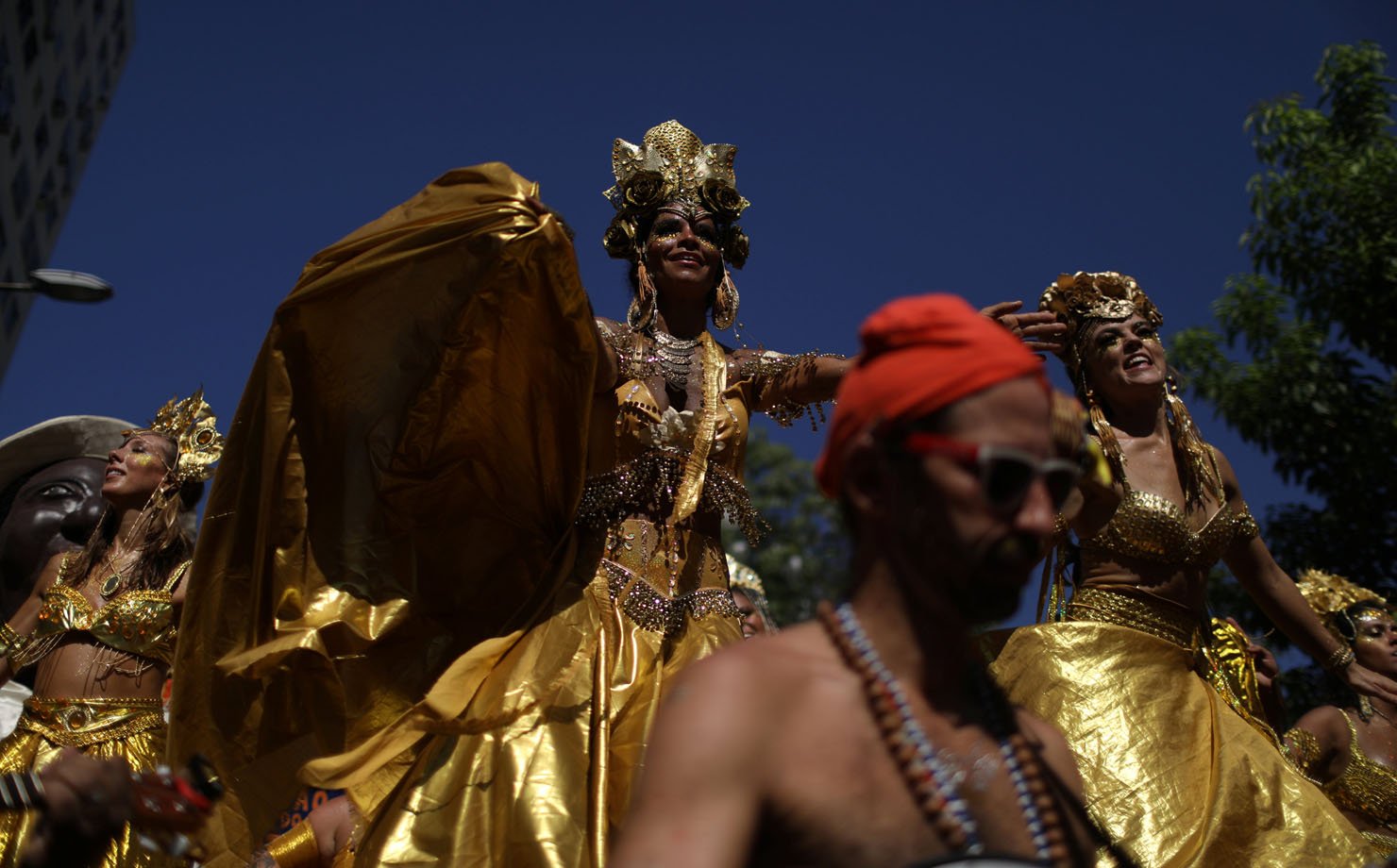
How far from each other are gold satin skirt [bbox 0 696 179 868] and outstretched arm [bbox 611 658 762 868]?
5.25 meters

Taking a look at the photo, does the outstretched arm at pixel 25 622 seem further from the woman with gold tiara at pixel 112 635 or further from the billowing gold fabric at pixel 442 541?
the billowing gold fabric at pixel 442 541

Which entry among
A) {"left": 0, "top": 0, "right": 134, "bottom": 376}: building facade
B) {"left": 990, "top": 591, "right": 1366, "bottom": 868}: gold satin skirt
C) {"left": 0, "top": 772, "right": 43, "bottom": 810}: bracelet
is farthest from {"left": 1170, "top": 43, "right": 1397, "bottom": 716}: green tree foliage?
{"left": 0, "top": 0, "right": 134, "bottom": 376}: building facade

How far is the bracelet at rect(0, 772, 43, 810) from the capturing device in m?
2.22

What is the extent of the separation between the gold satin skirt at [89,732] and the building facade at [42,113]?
20697 millimetres

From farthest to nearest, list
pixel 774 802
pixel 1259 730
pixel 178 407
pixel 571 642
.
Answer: pixel 178 407 < pixel 1259 730 < pixel 571 642 < pixel 774 802

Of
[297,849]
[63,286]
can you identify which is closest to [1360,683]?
[297,849]

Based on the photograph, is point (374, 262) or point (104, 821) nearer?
point (104, 821)

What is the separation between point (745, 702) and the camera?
189cm

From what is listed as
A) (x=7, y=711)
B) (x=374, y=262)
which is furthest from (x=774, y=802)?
(x=7, y=711)

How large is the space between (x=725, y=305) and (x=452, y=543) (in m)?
1.44

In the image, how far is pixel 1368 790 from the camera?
732cm

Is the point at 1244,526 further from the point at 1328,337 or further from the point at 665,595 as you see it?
the point at 1328,337

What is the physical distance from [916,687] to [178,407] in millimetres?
6570

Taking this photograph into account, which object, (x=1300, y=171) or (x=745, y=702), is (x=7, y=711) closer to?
(x=745, y=702)
